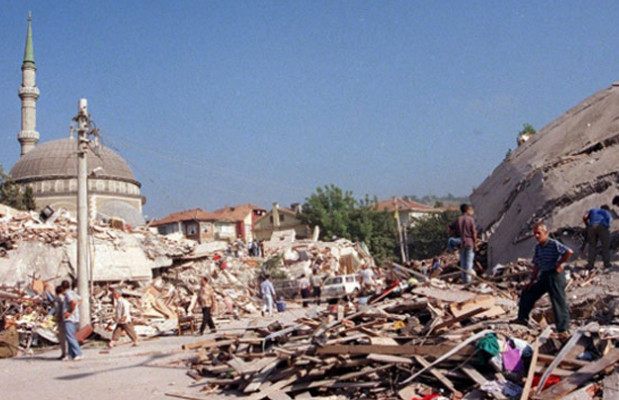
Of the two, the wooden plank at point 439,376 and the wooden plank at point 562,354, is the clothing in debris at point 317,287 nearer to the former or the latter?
the wooden plank at point 439,376

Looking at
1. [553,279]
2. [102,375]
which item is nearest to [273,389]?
[553,279]

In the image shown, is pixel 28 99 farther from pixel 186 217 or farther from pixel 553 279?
pixel 553 279

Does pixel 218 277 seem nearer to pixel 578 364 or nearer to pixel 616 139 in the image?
pixel 616 139

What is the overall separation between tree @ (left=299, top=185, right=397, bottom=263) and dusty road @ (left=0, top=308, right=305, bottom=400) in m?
57.2

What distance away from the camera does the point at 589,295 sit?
420 inches

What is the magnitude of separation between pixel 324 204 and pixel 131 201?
22466 millimetres

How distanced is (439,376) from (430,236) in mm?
58614

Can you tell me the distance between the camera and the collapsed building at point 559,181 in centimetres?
1471

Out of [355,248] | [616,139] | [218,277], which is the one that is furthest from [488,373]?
[355,248]

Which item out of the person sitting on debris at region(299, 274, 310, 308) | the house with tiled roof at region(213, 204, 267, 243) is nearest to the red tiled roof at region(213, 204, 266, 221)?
the house with tiled roof at region(213, 204, 267, 243)

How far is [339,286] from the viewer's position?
31234 mm

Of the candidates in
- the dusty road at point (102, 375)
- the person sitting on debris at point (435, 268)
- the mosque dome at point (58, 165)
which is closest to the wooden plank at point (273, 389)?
the dusty road at point (102, 375)

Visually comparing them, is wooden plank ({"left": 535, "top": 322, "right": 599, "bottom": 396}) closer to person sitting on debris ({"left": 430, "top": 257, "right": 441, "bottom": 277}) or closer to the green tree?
person sitting on debris ({"left": 430, "top": 257, "right": 441, "bottom": 277})

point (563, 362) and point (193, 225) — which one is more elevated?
point (193, 225)
